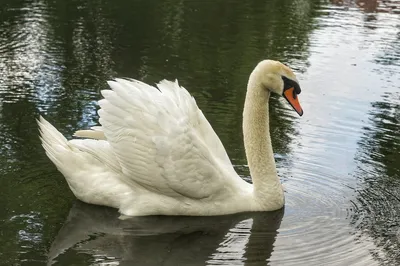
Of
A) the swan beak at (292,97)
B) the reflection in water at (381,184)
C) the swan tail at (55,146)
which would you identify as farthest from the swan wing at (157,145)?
the reflection in water at (381,184)

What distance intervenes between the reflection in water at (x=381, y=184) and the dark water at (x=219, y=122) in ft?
0.07

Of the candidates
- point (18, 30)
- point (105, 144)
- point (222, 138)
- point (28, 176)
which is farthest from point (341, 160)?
point (18, 30)

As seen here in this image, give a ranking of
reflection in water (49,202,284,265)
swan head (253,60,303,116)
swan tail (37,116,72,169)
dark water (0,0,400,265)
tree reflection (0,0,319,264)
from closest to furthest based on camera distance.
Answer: reflection in water (49,202,284,265), dark water (0,0,400,265), swan tail (37,116,72,169), swan head (253,60,303,116), tree reflection (0,0,319,264)

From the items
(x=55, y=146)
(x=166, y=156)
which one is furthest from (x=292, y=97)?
(x=55, y=146)

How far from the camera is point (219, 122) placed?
10086mm

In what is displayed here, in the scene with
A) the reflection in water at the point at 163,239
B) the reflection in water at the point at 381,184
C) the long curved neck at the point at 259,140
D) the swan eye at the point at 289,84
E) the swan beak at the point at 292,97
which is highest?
the swan eye at the point at 289,84

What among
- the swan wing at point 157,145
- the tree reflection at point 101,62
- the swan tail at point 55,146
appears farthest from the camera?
the tree reflection at point 101,62

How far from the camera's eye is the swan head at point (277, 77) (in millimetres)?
Answer: 7164

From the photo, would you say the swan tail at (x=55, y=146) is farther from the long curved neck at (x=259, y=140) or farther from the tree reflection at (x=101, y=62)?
the long curved neck at (x=259, y=140)

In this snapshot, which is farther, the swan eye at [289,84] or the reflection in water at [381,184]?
the swan eye at [289,84]

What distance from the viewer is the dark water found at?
6.37m

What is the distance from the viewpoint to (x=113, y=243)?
6.34m

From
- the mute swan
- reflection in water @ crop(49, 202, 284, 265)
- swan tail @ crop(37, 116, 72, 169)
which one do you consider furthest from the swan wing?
swan tail @ crop(37, 116, 72, 169)

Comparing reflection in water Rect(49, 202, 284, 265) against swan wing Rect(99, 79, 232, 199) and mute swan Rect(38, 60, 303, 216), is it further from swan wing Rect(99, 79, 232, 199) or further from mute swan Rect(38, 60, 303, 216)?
swan wing Rect(99, 79, 232, 199)
